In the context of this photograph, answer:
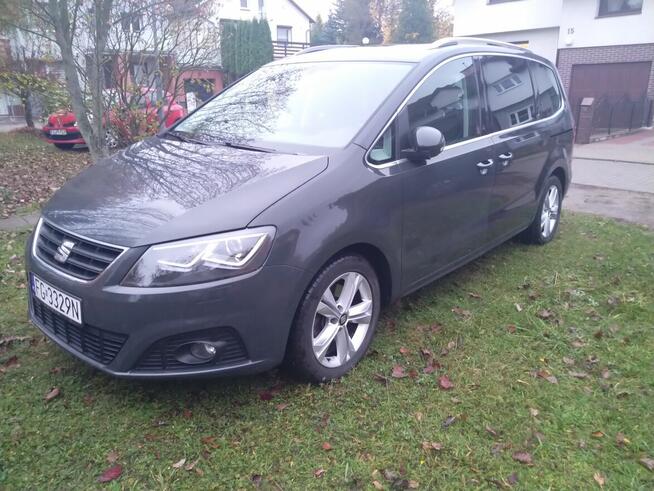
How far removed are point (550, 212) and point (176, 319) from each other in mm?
4376

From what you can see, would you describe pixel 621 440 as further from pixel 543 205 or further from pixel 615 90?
pixel 615 90

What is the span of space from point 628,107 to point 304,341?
61.5ft

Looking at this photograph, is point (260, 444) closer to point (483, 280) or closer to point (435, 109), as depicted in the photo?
point (435, 109)

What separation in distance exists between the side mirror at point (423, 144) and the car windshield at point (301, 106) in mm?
304

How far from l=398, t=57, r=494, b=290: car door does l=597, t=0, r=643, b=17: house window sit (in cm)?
1782

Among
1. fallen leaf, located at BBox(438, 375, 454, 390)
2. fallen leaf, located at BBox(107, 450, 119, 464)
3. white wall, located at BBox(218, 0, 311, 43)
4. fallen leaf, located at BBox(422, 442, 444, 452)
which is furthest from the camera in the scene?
white wall, located at BBox(218, 0, 311, 43)

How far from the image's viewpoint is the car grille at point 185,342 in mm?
2537

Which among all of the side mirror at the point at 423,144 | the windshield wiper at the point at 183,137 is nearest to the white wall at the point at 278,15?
the windshield wiper at the point at 183,137

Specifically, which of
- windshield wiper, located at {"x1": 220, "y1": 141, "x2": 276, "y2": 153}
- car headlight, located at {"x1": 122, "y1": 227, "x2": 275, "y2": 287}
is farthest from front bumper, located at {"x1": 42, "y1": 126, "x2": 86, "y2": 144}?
car headlight, located at {"x1": 122, "y1": 227, "x2": 275, "y2": 287}

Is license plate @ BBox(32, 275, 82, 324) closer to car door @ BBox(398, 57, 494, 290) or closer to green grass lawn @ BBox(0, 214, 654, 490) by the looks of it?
green grass lawn @ BBox(0, 214, 654, 490)

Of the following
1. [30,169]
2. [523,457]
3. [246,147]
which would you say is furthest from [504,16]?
[523,457]

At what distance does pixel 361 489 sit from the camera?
2406 millimetres

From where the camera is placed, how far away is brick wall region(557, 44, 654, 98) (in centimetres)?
1806

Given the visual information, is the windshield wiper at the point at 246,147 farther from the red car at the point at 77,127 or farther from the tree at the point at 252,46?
the tree at the point at 252,46
